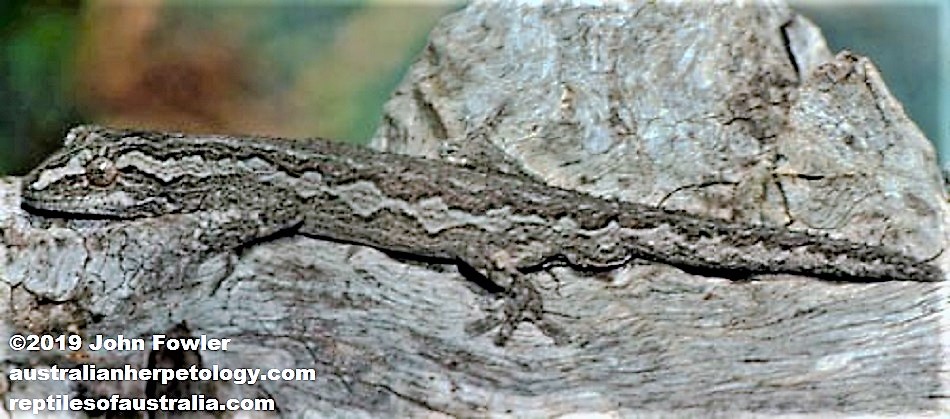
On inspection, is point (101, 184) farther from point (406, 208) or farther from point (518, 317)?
point (518, 317)

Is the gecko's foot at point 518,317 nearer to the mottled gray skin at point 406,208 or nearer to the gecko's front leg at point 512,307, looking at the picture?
the gecko's front leg at point 512,307

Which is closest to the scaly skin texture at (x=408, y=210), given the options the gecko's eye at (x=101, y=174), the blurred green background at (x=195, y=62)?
the gecko's eye at (x=101, y=174)

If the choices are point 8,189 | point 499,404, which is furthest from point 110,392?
point 8,189

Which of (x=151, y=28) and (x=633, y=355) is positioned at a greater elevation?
(x=151, y=28)

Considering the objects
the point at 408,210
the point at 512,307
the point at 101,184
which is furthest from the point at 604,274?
the point at 101,184

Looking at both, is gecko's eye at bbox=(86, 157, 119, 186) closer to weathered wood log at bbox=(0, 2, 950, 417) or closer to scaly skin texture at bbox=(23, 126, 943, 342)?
scaly skin texture at bbox=(23, 126, 943, 342)

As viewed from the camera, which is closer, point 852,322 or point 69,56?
point 852,322

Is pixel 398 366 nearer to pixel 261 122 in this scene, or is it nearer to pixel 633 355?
pixel 633 355

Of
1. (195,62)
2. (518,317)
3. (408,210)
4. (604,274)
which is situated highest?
(195,62)
